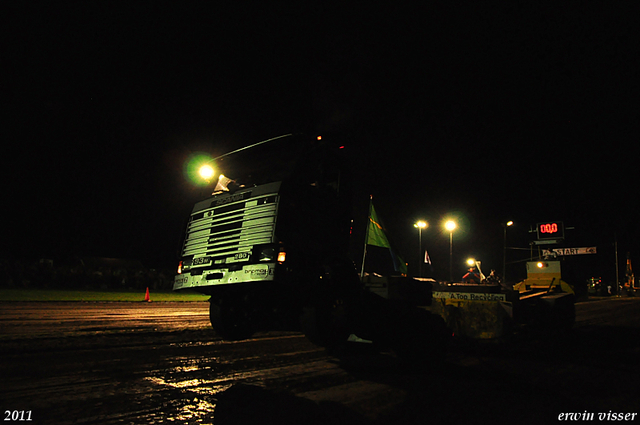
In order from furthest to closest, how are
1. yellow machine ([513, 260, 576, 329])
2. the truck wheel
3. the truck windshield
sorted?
yellow machine ([513, 260, 576, 329]), the truck wheel, the truck windshield

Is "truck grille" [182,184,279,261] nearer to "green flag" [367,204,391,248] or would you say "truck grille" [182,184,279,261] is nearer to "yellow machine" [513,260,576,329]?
"green flag" [367,204,391,248]

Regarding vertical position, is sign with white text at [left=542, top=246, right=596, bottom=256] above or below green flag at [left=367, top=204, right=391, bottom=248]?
above

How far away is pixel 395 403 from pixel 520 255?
257 feet

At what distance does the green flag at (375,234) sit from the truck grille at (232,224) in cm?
254

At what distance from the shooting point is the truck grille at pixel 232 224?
17.5 feet

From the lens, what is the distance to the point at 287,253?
5.18 meters

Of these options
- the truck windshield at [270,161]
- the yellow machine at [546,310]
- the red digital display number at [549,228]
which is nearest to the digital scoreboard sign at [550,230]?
the red digital display number at [549,228]

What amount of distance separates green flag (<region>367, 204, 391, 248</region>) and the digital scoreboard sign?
3506cm

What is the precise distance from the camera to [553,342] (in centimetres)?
965

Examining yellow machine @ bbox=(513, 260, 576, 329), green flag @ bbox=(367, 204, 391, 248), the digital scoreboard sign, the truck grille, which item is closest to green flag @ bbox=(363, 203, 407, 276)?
green flag @ bbox=(367, 204, 391, 248)

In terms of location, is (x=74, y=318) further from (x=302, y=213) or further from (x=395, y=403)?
(x=395, y=403)

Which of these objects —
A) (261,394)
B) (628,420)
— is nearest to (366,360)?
(261,394)

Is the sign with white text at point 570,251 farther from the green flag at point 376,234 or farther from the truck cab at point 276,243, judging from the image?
the truck cab at point 276,243

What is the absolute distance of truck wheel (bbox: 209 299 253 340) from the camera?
6.02m
